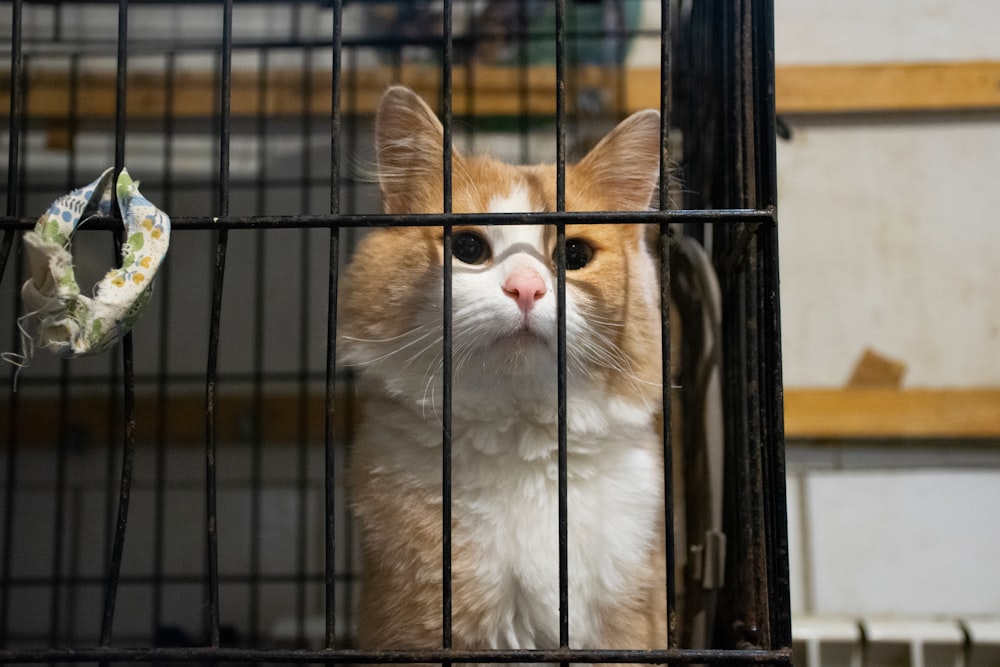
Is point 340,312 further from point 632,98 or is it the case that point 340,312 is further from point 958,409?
point 958,409

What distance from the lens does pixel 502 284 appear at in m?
0.91

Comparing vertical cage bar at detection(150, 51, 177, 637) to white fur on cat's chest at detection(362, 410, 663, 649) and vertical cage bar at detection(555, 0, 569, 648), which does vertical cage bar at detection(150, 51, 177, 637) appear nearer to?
white fur on cat's chest at detection(362, 410, 663, 649)

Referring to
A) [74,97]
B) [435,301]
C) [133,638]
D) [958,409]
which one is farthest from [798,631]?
[74,97]

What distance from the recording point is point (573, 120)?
1864 millimetres

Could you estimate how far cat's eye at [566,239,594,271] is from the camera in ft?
3.34

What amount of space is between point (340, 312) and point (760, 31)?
652 millimetres

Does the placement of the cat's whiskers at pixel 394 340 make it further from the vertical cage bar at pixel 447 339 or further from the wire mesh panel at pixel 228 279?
the wire mesh panel at pixel 228 279

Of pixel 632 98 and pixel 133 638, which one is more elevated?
pixel 632 98

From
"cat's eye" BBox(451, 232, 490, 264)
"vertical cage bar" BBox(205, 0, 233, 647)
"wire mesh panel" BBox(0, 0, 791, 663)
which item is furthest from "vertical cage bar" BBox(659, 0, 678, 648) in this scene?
"wire mesh panel" BBox(0, 0, 791, 663)

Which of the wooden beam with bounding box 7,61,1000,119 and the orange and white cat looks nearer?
Result: the orange and white cat

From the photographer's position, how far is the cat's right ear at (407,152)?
1.06 metres

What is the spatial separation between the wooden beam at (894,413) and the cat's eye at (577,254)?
2.63 feet

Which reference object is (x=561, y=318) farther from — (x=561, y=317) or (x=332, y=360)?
(x=332, y=360)

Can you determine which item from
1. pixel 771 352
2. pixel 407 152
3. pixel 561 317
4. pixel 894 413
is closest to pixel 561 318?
pixel 561 317
